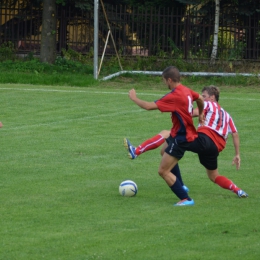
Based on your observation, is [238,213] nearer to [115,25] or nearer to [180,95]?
[180,95]

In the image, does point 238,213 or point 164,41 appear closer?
point 238,213

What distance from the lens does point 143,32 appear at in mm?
28234

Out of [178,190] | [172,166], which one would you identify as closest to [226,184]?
[178,190]

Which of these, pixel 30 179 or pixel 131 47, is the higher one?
pixel 131 47

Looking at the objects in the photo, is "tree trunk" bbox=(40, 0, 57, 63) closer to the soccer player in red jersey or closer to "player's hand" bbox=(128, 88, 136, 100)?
the soccer player in red jersey

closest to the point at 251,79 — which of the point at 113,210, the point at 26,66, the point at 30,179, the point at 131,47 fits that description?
the point at 131,47

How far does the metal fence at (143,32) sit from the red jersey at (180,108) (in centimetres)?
1890

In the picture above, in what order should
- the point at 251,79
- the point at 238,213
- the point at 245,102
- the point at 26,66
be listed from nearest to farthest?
1. the point at 238,213
2. the point at 245,102
3. the point at 251,79
4. the point at 26,66

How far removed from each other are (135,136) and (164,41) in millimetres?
14167

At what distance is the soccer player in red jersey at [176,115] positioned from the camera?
27.3 feet

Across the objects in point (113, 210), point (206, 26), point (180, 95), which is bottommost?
point (113, 210)

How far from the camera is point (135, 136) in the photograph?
14.5 meters

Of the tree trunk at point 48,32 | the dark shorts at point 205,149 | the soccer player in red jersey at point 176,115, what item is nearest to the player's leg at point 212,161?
the dark shorts at point 205,149

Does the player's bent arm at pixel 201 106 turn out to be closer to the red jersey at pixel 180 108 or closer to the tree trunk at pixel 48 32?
the red jersey at pixel 180 108
